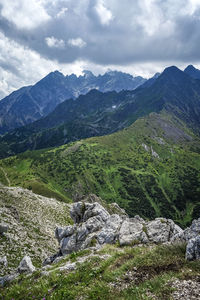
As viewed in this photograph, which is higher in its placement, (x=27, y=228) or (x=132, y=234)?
(x=132, y=234)

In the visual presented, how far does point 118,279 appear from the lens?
1297 centimetres

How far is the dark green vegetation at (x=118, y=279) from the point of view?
451 inches

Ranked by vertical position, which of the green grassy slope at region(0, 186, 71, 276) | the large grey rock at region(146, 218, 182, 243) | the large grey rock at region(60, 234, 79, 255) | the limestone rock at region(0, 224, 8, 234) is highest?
the large grey rock at region(146, 218, 182, 243)

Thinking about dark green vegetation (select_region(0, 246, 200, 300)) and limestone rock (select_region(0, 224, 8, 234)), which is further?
limestone rock (select_region(0, 224, 8, 234))

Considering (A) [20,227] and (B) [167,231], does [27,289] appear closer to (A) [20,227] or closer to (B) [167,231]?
(B) [167,231]

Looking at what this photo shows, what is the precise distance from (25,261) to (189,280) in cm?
1835

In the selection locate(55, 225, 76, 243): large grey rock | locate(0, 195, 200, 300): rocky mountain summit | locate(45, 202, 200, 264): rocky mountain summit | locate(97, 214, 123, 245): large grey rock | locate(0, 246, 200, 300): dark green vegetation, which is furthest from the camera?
locate(55, 225, 76, 243): large grey rock

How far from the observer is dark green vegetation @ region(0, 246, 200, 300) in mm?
11461

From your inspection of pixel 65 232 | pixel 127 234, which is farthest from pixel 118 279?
pixel 65 232

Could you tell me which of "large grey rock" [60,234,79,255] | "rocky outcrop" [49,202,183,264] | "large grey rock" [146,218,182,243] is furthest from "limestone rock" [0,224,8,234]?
"large grey rock" [146,218,182,243]

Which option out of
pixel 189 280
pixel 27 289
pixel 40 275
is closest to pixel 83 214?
pixel 40 275

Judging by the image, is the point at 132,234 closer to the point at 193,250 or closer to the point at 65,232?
the point at 193,250

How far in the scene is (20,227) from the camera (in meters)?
41.1

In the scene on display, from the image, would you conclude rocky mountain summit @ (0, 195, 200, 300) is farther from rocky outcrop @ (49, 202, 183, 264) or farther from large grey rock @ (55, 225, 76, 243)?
large grey rock @ (55, 225, 76, 243)
